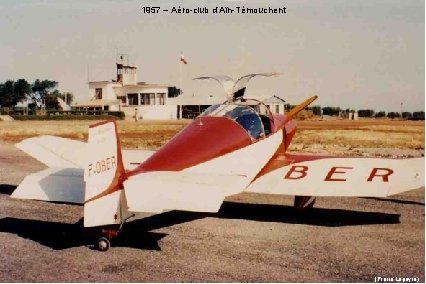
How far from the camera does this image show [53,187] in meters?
6.60

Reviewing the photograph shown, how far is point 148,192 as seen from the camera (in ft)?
18.5

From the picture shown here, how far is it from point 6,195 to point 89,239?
4.49 m

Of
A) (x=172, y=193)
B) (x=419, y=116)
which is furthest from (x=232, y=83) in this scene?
(x=419, y=116)

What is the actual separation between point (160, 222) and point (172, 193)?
2.84m

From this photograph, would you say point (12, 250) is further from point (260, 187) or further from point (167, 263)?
point (260, 187)

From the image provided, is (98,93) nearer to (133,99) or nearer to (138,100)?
(133,99)

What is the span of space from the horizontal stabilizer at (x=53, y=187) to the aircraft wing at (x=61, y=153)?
2165mm

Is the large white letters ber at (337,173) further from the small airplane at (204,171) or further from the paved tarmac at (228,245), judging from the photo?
the paved tarmac at (228,245)

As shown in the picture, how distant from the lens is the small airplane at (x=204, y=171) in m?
5.80

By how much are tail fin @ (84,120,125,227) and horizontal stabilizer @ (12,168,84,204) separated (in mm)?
Result: 445

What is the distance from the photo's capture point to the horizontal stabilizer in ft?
20.8

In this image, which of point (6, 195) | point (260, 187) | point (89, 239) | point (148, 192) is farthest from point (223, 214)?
point (6, 195)

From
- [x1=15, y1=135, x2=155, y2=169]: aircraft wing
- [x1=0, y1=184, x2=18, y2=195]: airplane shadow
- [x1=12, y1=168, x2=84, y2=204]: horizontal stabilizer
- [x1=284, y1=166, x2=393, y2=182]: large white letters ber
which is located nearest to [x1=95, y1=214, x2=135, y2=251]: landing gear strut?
[x1=12, y1=168, x2=84, y2=204]: horizontal stabilizer

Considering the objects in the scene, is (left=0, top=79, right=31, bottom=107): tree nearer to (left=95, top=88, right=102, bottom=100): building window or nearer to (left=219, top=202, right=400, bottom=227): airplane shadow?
(left=95, top=88, right=102, bottom=100): building window
